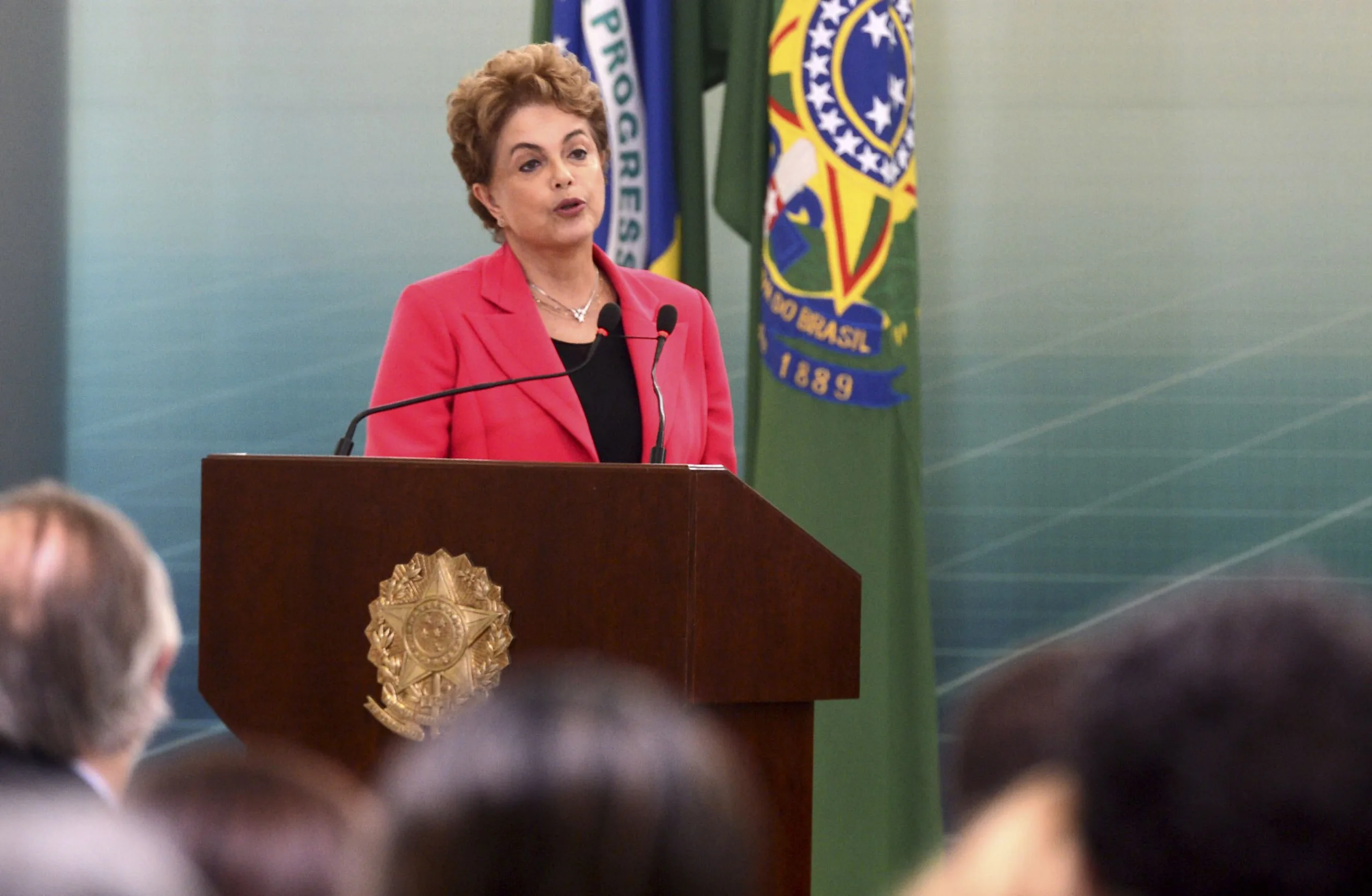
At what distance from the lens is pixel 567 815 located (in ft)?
2.37

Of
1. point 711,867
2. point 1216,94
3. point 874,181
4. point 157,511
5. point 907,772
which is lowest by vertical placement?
point 907,772

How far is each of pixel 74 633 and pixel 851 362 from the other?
106 inches

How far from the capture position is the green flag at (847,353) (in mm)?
3566

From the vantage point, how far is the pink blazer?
8.05ft

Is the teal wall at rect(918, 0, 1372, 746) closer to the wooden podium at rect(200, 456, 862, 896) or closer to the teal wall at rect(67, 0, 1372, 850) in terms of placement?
the teal wall at rect(67, 0, 1372, 850)

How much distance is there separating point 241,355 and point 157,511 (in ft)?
1.72

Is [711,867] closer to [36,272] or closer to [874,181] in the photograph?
[874,181]

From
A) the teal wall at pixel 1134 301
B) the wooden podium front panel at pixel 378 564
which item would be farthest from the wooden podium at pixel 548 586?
the teal wall at pixel 1134 301

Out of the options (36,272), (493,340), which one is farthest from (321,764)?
(36,272)

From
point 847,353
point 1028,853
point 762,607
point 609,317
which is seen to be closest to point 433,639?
point 762,607

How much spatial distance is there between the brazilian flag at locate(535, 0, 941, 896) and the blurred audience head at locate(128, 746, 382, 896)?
272cm

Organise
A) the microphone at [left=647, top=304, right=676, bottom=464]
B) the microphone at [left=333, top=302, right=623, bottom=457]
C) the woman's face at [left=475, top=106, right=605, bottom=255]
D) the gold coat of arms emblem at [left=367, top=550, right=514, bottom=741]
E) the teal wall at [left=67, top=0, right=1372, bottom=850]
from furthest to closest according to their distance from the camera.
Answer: the teal wall at [left=67, top=0, right=1372, bottom=850]
the woman's face at [left=475, top=106, right=605, bottom=255]
the microphone at [left=647, top=304, right=676, bottom=464]
the microphone at [left=333, top=302, right=623, bottom=457]
the gold coat of arms emblem at [left=367, top=550, right=514, bottom=741]

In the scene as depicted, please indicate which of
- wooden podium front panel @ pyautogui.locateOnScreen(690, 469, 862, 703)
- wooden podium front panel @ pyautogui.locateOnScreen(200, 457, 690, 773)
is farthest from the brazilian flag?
wooden podium front panel @ pyautogui.locateOnScreen(200, 457, 690, 773)

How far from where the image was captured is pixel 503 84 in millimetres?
2652
